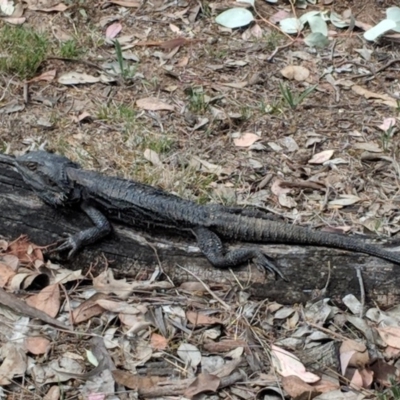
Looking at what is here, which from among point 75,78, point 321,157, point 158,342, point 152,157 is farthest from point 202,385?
point 75,78

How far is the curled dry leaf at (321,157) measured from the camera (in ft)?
18.2

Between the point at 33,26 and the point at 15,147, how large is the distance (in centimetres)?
169

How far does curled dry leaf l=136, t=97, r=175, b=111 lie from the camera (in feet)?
19.7

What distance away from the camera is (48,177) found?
4.35m

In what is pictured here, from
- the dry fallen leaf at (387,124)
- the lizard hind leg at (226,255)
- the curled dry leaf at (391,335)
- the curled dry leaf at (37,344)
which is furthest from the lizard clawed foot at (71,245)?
the dry fallen leaf at (387,124)

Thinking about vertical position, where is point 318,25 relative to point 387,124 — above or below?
above

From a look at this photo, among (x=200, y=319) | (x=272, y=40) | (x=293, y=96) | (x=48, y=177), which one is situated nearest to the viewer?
(x=200, y=319)

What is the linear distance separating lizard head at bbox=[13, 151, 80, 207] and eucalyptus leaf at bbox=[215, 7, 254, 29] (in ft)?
9.38

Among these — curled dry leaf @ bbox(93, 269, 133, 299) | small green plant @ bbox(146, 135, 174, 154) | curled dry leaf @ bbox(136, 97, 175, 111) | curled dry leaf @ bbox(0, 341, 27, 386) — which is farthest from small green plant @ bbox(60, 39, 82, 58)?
curled dry leaf @ bbox(0, 341, 27, 386)

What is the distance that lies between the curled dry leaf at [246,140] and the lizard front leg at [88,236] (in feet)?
5.54

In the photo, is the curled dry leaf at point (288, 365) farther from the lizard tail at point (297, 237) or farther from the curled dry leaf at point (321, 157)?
the curled dry leaf at point (321, 157)

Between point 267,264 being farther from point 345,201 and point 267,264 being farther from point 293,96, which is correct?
point 293,96

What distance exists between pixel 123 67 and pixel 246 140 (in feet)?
4.38

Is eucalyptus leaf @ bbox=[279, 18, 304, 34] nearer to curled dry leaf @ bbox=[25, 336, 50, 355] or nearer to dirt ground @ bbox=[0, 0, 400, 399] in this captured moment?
dirt ground @ bbox=[0, 0, 400, 399]
